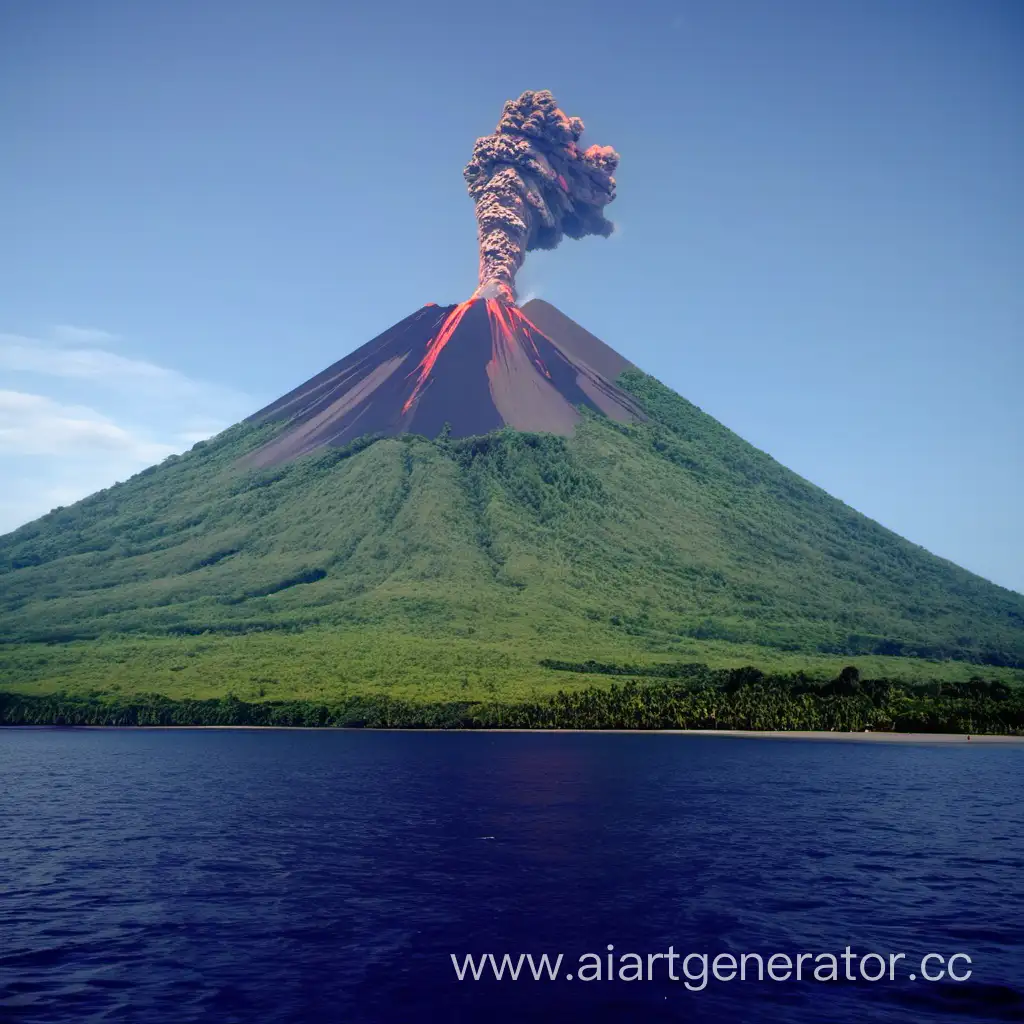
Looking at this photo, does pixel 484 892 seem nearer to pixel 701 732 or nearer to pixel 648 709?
pixel 648 709

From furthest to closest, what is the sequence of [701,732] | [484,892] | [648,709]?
1. [648,709]
2. [701,732]
3. [484,892]

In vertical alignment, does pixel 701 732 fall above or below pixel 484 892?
below

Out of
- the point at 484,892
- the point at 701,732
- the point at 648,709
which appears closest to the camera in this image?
the point at 484,892

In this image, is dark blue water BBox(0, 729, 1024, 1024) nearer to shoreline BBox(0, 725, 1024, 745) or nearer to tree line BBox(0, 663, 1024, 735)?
shoreline BBox(0, 725, 1024, 745)

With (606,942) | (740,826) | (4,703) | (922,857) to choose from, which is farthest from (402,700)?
(606,942)

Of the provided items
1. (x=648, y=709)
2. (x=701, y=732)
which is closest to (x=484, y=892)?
(x=648, y=709)

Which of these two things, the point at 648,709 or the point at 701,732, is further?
the point at 648,709

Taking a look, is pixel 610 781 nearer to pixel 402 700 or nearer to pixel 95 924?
pixel 95 924
